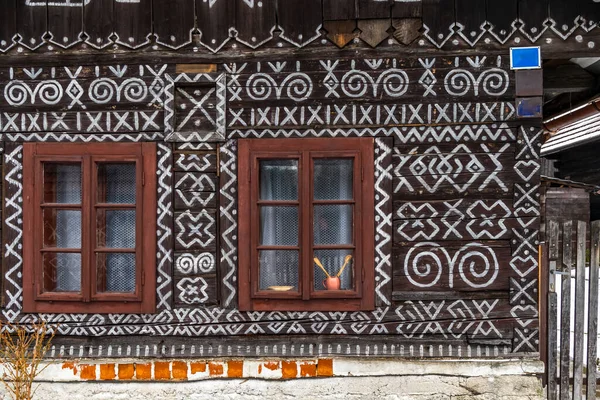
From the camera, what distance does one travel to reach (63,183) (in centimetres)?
403

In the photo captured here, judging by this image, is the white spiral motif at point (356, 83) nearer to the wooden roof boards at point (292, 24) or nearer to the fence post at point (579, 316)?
the wooden roof boards at point (292, 24)

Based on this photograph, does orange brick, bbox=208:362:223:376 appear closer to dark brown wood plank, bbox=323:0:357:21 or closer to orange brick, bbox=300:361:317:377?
orange brick, bbox=300:361:317:377

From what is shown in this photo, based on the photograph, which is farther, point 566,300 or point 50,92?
point 566,300

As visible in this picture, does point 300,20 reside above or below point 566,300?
above

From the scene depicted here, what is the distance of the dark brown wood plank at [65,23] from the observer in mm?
4027

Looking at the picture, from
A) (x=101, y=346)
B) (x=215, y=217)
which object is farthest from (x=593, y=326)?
(x=101, y=346)

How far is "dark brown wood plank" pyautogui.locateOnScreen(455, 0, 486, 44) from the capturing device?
3.95m

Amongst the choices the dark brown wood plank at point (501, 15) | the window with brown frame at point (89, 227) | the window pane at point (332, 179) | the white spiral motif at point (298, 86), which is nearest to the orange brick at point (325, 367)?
the window pane at point (332, 179)

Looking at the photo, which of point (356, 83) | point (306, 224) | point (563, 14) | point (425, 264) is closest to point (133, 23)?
point (356, 83)

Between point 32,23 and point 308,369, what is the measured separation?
3.57m

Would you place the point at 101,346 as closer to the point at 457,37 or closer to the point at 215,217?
the point at 215,217

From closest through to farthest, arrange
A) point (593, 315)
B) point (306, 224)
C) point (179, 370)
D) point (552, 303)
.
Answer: point (306, 224) → point (179, 370) → point (552, 303) → point (593, 315)

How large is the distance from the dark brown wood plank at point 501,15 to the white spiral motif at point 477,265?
1.67m

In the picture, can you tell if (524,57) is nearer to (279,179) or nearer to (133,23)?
(279,179)
